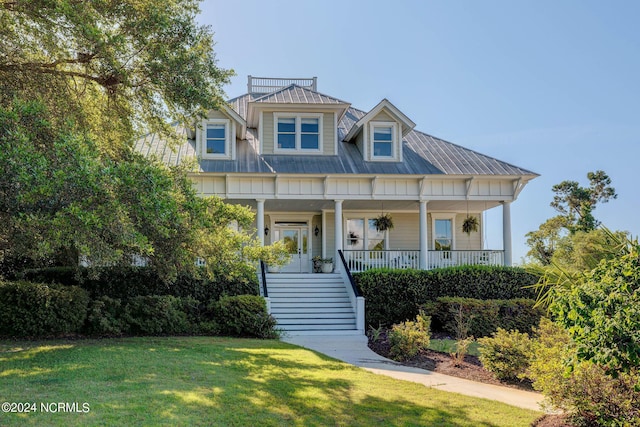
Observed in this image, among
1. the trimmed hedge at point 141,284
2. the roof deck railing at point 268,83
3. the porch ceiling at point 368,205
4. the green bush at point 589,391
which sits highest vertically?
the roof deck railing at point 268,83

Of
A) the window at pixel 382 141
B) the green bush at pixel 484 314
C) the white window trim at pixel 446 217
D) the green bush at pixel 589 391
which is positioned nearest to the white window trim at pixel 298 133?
the window at pixel 382 141

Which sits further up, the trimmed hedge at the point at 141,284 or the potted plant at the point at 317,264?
the potted plant at the point at 317,264

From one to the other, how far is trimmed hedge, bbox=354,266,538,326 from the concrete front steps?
967 millimetres

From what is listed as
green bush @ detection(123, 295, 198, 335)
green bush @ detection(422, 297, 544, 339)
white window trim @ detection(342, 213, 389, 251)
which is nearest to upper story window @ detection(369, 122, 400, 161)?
white window trim @ detection(342, 213, 389, 251)

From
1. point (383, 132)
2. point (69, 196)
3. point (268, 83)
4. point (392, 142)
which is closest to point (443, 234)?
point (392, 142)

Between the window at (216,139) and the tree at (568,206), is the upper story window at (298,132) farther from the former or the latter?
the tree at (568,206)

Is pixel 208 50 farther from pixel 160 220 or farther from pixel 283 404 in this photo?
pixel 283 404

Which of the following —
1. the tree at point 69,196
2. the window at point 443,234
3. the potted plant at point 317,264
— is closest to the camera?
the tree at point 69,196

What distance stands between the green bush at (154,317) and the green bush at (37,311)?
1.17m

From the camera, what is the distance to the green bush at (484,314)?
14188 millimetres

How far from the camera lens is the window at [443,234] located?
2147 centimetres

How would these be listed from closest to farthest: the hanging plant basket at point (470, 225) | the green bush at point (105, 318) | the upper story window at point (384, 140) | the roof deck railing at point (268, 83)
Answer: the green bush at point (105, 318), the upper story window at point (384, 140), the hanging plant basket at point (470, 225), the roof deck railing at point (268, 83)

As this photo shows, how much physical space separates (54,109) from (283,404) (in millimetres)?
7966

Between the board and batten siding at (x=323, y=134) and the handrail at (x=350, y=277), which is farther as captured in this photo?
the board and batten siding at (x=323, y=134)
